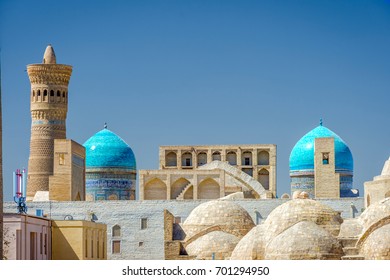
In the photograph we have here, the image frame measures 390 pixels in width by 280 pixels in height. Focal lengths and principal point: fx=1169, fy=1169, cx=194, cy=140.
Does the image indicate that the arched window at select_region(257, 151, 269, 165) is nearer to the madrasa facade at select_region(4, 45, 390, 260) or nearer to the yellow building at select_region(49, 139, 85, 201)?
the madrasa facade at select_region(4, 45, 390, 260)

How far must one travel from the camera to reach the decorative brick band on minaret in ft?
117

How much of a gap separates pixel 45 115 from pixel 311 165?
10.7 meters

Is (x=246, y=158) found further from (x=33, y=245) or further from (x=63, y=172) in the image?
(x=33, y=245)

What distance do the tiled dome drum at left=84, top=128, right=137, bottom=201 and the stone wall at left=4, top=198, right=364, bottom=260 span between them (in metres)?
7.17

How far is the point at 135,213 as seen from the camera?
31.9 meters

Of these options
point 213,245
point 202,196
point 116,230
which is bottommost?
point 213,245

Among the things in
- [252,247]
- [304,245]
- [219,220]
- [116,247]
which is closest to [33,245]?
[304,245]

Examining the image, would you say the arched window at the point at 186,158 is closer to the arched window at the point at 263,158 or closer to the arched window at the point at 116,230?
the arched window at the point at 263,158

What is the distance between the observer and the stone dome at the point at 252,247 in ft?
81.6

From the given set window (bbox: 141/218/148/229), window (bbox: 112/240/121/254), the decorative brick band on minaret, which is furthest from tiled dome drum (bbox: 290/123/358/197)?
window (bbox: 112/240/121/254)

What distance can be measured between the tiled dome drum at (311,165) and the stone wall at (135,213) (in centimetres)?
885

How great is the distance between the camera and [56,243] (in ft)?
66.7
